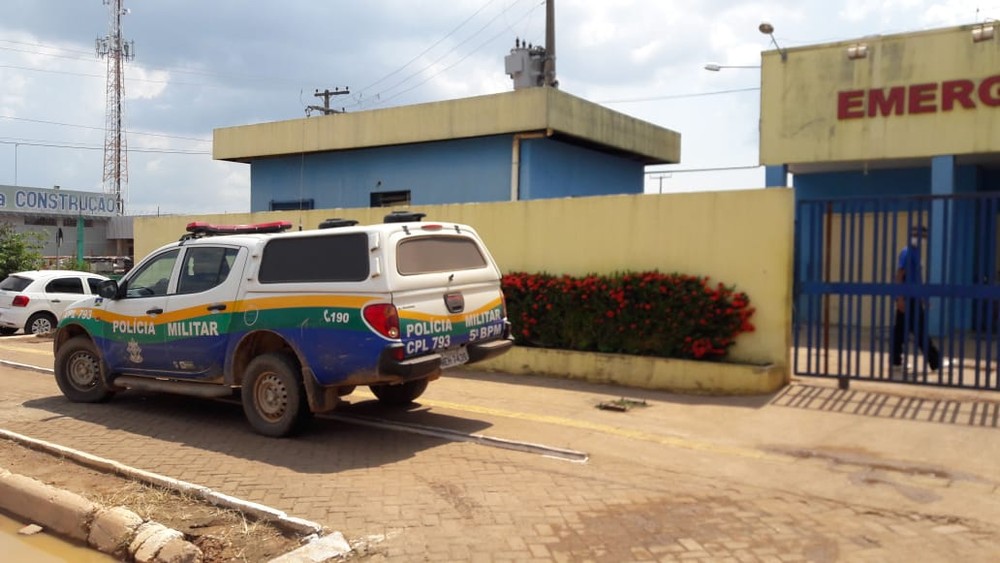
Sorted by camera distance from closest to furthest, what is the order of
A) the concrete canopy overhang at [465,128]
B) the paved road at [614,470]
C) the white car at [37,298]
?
the paved road at [614,470], the concrete canopy overhang at [465,128], the white car at [37,298]

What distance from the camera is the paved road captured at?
4746 millimetres

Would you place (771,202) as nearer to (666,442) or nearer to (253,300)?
(666,442)

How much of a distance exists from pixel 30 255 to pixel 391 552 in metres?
22.0

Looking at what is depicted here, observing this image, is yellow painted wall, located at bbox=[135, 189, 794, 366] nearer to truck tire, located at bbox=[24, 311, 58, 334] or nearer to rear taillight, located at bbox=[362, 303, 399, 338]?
rear taillight, located at bbox=[362, 303, 399, 338]

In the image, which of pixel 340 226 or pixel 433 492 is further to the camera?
pixel 340 226

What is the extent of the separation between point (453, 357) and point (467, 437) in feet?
2.55

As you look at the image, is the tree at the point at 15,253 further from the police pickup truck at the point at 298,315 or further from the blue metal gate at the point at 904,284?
the blue metal gate at the point at 904,284

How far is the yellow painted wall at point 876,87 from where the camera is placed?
12.9 meters

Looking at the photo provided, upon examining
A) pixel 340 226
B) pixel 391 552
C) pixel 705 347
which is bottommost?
pixel 391 552

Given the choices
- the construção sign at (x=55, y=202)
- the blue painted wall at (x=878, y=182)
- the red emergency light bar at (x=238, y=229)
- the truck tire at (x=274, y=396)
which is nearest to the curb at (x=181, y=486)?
the truck tire at (x=274, y=396)

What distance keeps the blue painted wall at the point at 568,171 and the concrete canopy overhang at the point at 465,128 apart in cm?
30

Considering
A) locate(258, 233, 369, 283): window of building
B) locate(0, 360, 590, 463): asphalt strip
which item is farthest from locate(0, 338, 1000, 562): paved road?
locate(258, 233, 369, 283): window of building

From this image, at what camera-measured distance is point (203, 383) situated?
25.7 feet

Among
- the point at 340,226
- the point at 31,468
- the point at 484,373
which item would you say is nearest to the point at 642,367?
the point at 484,373
